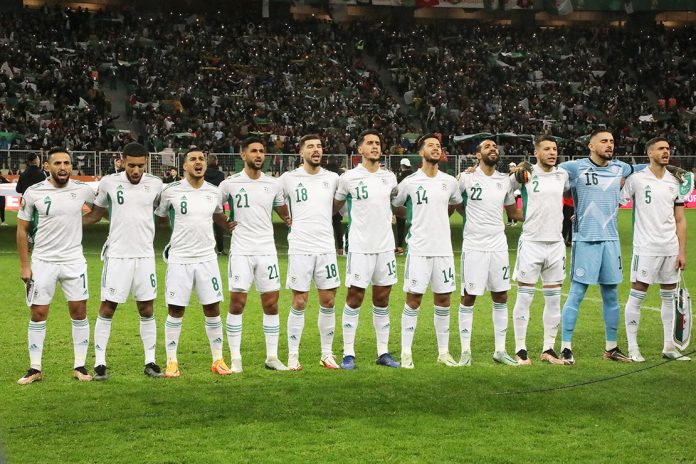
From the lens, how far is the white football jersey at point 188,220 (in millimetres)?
8906

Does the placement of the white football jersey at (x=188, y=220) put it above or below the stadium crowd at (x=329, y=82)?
below

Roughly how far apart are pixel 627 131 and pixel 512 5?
10894mm

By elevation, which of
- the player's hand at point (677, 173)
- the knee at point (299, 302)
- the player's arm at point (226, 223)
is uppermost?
the player's hand at point (677, 173)

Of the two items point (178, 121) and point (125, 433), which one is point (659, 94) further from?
point (125, 433)

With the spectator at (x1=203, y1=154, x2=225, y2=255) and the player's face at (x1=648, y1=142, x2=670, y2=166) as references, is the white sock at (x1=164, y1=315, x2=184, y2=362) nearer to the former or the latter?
the player's face at (x1=648, y1=142, x2=670, y2=166)

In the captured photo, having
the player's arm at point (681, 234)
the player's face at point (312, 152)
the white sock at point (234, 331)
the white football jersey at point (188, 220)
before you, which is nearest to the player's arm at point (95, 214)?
the white football jersey at point (188, 220)

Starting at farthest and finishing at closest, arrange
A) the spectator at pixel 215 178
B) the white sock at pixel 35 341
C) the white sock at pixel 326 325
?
the spectator at pixel 215 178
the white sock at pixel 326 325
the white sock at pixel 35 341

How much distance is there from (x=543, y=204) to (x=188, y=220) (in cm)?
347

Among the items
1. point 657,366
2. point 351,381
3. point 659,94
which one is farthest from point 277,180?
point 659,94

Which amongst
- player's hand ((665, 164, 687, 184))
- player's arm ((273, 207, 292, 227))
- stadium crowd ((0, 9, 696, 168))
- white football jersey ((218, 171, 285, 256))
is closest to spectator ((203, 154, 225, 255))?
player's arm ((273, 207, 292, 227))

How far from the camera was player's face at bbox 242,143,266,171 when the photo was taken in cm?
920

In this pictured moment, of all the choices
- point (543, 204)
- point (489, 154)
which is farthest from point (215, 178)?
point (543, 204)

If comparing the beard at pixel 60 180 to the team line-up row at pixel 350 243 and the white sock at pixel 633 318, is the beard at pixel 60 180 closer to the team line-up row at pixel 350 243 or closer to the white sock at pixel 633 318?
the team line-up row at pixel 350 243

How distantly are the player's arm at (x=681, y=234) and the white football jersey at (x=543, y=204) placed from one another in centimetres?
123
